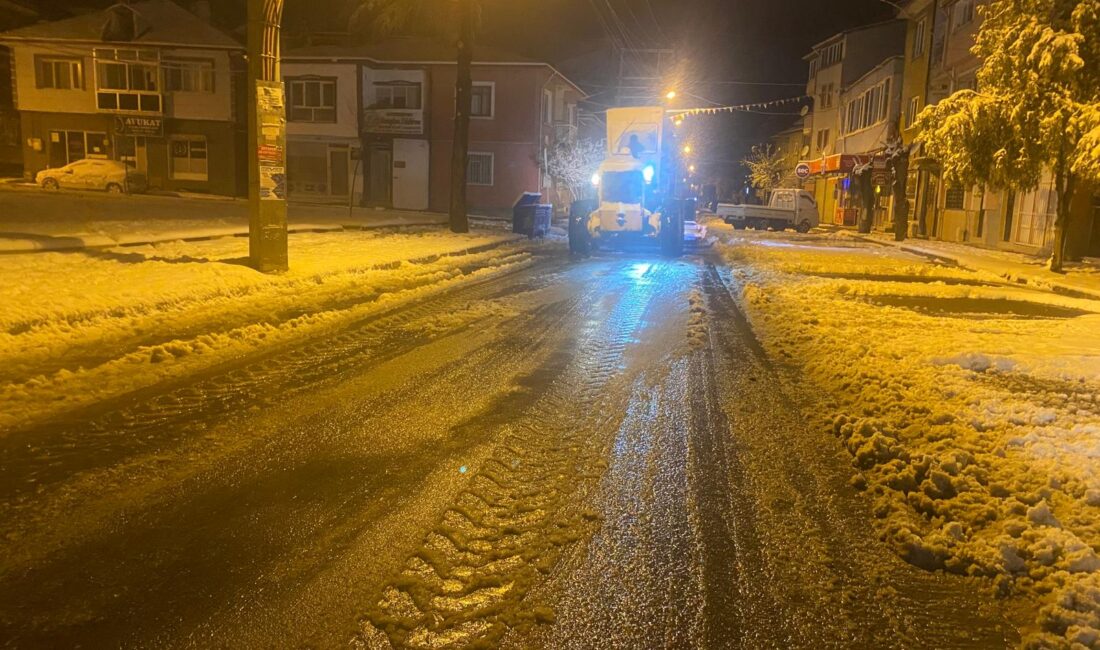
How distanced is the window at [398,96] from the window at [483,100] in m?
2.87

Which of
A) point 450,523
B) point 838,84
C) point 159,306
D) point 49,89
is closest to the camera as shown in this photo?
point 450,523

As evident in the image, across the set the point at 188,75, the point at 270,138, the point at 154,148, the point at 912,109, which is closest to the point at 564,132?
the point at 912,109

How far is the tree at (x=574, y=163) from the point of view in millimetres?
44406

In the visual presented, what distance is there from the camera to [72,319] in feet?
30.2

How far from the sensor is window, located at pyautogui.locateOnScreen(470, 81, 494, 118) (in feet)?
137

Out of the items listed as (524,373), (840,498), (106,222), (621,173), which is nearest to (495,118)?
(621,173)

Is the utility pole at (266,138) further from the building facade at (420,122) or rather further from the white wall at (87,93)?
the white wall at (87,93)

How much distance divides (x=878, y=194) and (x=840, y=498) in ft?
147

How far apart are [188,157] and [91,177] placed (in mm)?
6701

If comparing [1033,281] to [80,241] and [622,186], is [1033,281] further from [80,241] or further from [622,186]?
[80,241]

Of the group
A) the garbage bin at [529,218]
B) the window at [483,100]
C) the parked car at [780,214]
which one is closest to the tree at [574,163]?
the window at [483,100]

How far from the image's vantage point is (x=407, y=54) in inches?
1655

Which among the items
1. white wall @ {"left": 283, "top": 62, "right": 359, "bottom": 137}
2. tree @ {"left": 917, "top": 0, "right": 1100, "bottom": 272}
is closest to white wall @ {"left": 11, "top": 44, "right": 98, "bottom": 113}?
white wall @ {"left": 283, "top": 62, "right": 359, "bottom": 137}

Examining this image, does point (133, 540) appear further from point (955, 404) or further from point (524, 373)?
point (955, 404)
